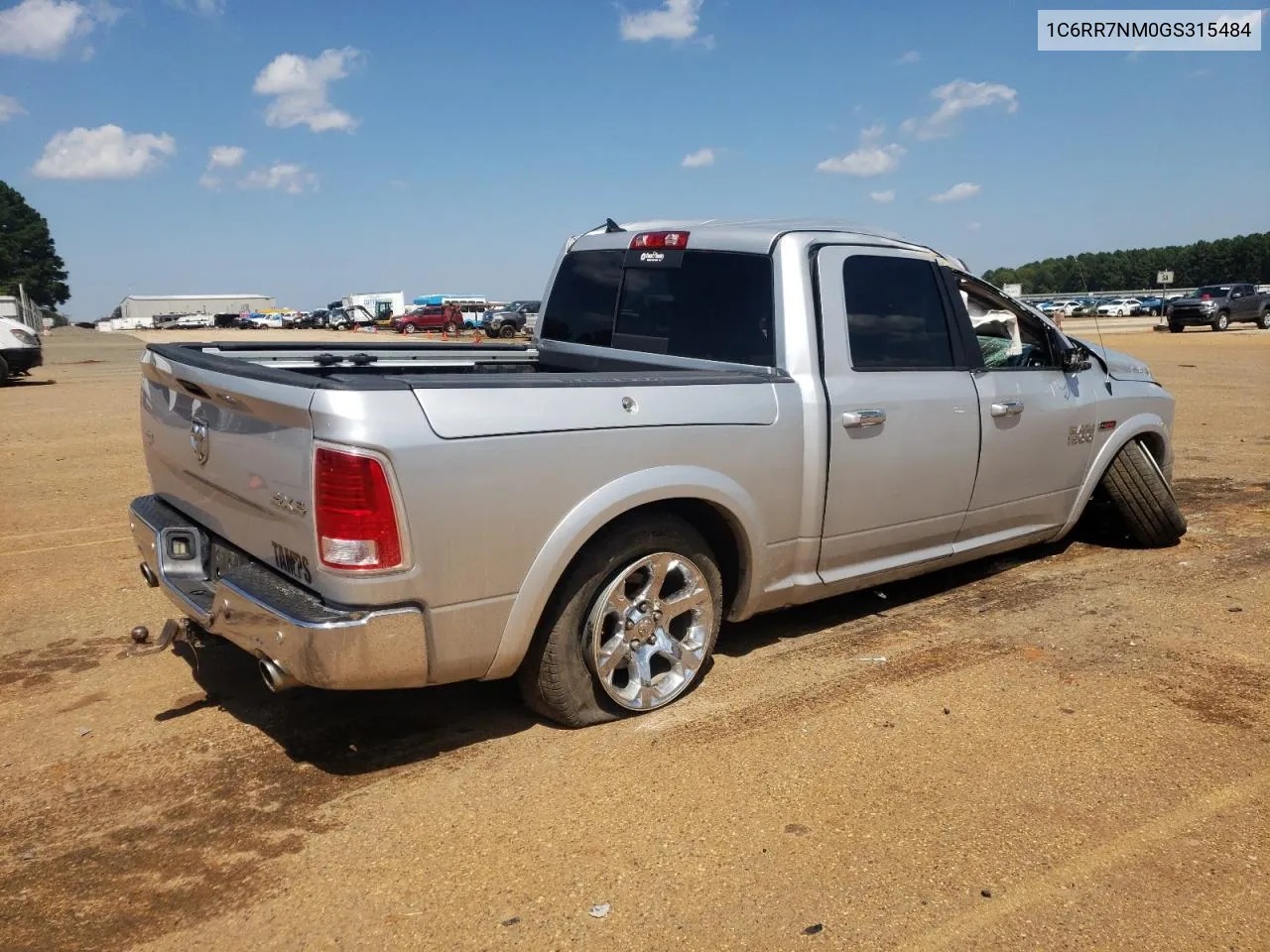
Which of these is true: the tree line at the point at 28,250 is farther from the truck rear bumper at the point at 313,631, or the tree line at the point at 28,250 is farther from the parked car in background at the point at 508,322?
the truck rear bumper at the point at 313,631

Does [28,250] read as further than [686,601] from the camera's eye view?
Yes

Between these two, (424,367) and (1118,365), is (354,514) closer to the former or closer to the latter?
(424,367)

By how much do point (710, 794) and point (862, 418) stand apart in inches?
68.1

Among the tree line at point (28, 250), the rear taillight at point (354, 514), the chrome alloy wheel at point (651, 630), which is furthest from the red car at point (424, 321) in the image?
the tree line at point (28, 250)

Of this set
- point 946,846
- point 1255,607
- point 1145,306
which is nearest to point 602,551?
point 946,846

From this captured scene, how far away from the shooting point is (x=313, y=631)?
3039mm

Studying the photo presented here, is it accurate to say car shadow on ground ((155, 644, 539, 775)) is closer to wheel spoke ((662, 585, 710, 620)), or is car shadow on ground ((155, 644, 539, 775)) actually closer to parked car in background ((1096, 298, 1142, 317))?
wheel spoke ((662, 585, 710, 620))

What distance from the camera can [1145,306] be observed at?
67.6 m

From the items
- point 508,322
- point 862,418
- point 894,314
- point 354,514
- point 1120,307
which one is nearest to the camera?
point 354,514

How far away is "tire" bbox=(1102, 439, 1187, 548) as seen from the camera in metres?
6.04

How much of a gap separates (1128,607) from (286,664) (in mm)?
4057

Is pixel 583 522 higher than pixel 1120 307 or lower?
lower

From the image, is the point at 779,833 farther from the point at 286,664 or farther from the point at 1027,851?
the point at 286,664

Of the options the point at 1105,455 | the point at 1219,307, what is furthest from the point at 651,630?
the point at 1219,307
